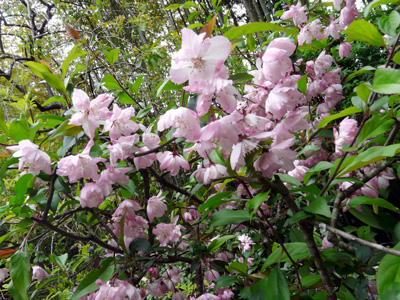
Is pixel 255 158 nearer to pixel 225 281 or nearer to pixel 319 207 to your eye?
pixel 319 207

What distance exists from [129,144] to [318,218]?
0.50 meters

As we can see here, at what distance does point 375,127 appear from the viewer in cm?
59

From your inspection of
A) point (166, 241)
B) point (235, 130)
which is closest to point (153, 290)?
point (166, 241)

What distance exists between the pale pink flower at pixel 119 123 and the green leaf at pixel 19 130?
219mm

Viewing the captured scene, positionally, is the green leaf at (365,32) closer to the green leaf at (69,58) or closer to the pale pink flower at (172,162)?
the pale pink flower at (172,162)

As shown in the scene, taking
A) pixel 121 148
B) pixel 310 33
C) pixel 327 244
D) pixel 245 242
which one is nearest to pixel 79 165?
pixel 121 148

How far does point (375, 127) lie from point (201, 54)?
15.2 inches

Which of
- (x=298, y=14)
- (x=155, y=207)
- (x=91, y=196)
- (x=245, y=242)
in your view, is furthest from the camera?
(x=245, y=242)

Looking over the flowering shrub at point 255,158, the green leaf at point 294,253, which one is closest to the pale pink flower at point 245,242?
the flowering shrub at point 255,158

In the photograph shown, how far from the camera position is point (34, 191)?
86 cm

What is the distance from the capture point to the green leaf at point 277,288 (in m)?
0.60

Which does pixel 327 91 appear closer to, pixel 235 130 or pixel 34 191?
pixel 235 130

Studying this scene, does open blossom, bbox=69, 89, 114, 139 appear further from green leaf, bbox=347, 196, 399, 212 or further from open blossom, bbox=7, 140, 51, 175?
green leaf, bbox=347, 196, 399, 212

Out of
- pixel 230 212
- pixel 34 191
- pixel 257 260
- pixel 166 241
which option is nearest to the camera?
pixel 230 212
